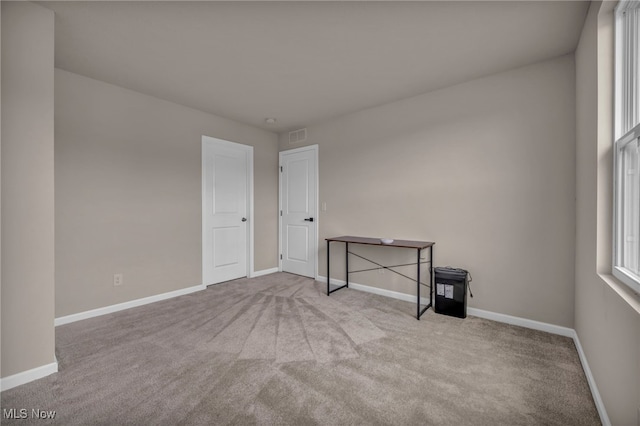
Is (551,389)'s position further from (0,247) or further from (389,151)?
(0,247)

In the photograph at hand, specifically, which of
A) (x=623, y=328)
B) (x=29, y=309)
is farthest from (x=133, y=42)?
(x=623, y=328)

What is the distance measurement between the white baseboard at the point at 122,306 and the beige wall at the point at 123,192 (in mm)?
48

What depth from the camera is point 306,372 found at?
77.3 inches

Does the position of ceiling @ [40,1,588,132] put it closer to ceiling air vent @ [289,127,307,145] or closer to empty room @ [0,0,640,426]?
empty room @ [0,0,640,426]

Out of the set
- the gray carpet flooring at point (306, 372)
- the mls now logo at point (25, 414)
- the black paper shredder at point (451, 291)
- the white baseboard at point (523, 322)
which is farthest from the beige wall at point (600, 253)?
the mls now logo at point (25, 414)

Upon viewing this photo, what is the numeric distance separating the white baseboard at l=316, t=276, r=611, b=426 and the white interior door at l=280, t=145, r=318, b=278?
0.59m

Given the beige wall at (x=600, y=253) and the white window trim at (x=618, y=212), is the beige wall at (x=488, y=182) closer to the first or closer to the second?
Result: the beige wall at (x=600, y=253)

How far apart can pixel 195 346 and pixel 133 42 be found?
8.42 ft

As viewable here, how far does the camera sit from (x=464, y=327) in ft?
8.86

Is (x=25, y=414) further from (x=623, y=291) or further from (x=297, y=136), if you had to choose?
(x=297, y=136)

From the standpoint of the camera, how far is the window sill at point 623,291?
3.98 ft

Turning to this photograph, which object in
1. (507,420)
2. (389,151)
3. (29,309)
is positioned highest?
(389,151)

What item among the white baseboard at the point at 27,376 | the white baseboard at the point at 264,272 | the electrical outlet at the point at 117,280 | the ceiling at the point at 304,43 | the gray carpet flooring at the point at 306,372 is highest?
the ceiling at the point at 304,43

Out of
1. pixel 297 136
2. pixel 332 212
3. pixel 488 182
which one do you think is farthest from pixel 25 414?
pixel 297 136
